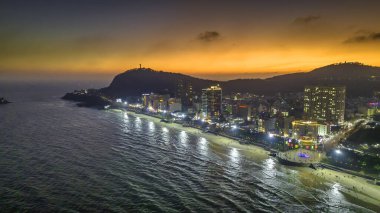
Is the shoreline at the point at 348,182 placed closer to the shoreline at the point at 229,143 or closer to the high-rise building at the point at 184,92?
the shoreline at the point at 229,143

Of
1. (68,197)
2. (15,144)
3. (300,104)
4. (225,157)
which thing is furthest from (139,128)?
(300,104)

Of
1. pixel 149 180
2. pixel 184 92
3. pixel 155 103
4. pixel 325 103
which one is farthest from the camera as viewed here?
pixel 184 92

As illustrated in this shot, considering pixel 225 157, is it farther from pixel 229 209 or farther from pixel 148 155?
pixel 229 209

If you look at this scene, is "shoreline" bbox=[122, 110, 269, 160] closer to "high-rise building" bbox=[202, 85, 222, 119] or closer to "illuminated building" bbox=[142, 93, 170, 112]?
"high-rise building" bbox=[202, 85, 222, 119]

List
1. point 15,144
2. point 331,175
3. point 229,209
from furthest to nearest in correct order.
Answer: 1. point 15,144
2. point 331,175
3. point 229,209

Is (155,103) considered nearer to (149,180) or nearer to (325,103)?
(325,103)

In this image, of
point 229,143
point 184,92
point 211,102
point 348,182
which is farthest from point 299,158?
point 184,92

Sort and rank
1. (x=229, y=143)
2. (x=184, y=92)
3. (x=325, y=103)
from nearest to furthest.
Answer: (x=229, y=143), (x=325, y=103), (x=184, y=92)
